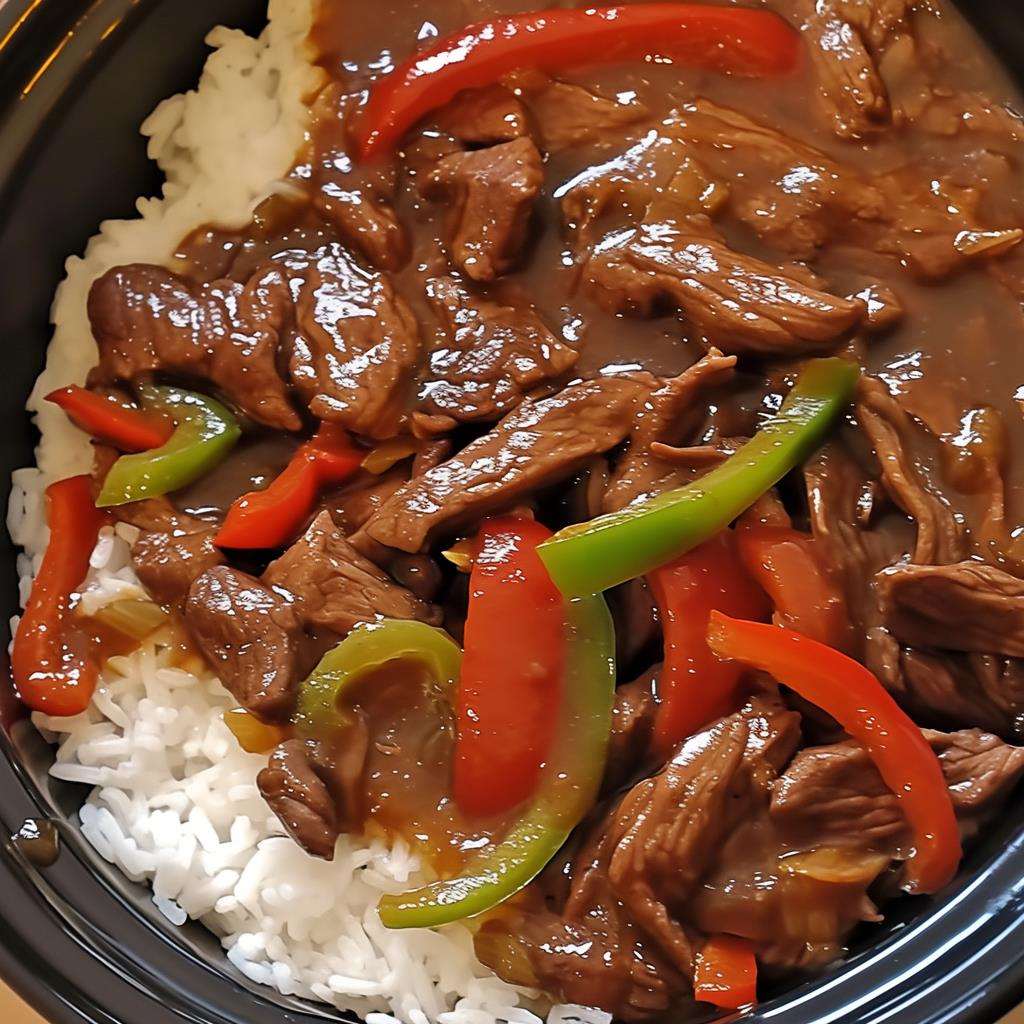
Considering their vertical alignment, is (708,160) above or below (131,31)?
below

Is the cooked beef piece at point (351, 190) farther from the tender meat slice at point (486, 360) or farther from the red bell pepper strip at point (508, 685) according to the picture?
the red bell pepper strip at point (508, 685)

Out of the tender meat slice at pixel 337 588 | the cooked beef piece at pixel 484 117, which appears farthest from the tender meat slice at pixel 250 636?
the cooked beef piece at pixel 484 117

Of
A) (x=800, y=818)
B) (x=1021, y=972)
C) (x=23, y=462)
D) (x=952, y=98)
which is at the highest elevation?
(x=23, y=462)

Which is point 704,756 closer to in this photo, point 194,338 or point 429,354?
point 429,354

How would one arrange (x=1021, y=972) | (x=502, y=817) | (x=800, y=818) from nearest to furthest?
1. (x=1021, y=972)
2. (x=800, y=818)
3. (x=502, y=817)

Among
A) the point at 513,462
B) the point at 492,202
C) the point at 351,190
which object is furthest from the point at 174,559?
the point at 492,202

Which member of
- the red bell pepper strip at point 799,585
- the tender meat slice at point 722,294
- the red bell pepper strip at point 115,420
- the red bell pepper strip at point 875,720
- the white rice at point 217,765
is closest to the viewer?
the red bell pepper strip at point 875,720

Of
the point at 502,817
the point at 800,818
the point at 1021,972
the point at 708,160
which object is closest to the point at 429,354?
the point at 708,160
